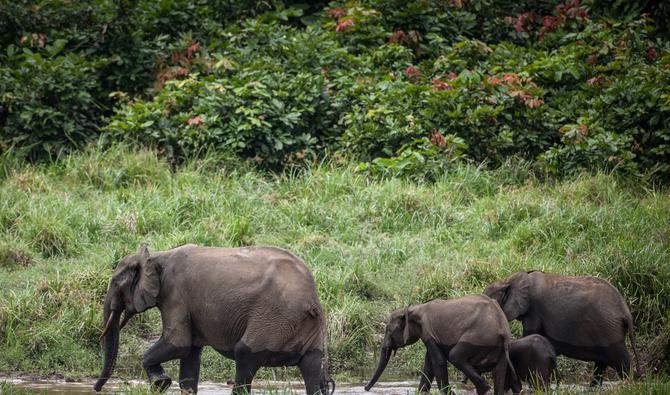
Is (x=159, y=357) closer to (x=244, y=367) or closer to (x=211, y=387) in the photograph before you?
(x=244, y=367)

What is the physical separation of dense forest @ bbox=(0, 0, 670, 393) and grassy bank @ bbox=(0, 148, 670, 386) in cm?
3

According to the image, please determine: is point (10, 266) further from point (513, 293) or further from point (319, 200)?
point (513, 293)

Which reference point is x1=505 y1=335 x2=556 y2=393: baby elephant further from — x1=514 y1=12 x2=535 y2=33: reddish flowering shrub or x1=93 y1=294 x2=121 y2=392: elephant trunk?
x1=514 y1=12 x2=535 y2=33: reddish flowering shrub

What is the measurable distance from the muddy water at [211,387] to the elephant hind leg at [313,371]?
2.70ft

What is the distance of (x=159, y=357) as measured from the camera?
8461 millimetres

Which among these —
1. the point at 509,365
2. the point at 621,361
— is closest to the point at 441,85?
the point at 621,361

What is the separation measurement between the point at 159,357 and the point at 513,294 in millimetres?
3251

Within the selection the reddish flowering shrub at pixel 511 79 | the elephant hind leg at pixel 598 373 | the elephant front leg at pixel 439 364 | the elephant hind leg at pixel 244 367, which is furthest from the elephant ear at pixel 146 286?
the reddish flowering shrub at pixel 511 79

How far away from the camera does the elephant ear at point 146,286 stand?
852cm

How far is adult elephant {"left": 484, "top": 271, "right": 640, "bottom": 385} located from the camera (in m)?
9.61

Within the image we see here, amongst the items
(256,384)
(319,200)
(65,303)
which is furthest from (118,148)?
(256,384)

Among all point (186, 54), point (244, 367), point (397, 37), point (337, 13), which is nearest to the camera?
point (244, 367)

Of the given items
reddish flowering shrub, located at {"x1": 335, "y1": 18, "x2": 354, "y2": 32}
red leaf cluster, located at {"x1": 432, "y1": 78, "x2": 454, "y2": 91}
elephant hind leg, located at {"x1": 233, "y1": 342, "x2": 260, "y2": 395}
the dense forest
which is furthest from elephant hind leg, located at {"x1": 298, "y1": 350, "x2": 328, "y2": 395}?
reddish flowering shrub, located at {"x1": 335, "y1": 18, "x2": 354, "y2": 32}

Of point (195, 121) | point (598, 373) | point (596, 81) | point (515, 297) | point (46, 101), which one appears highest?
point (596, 81)
